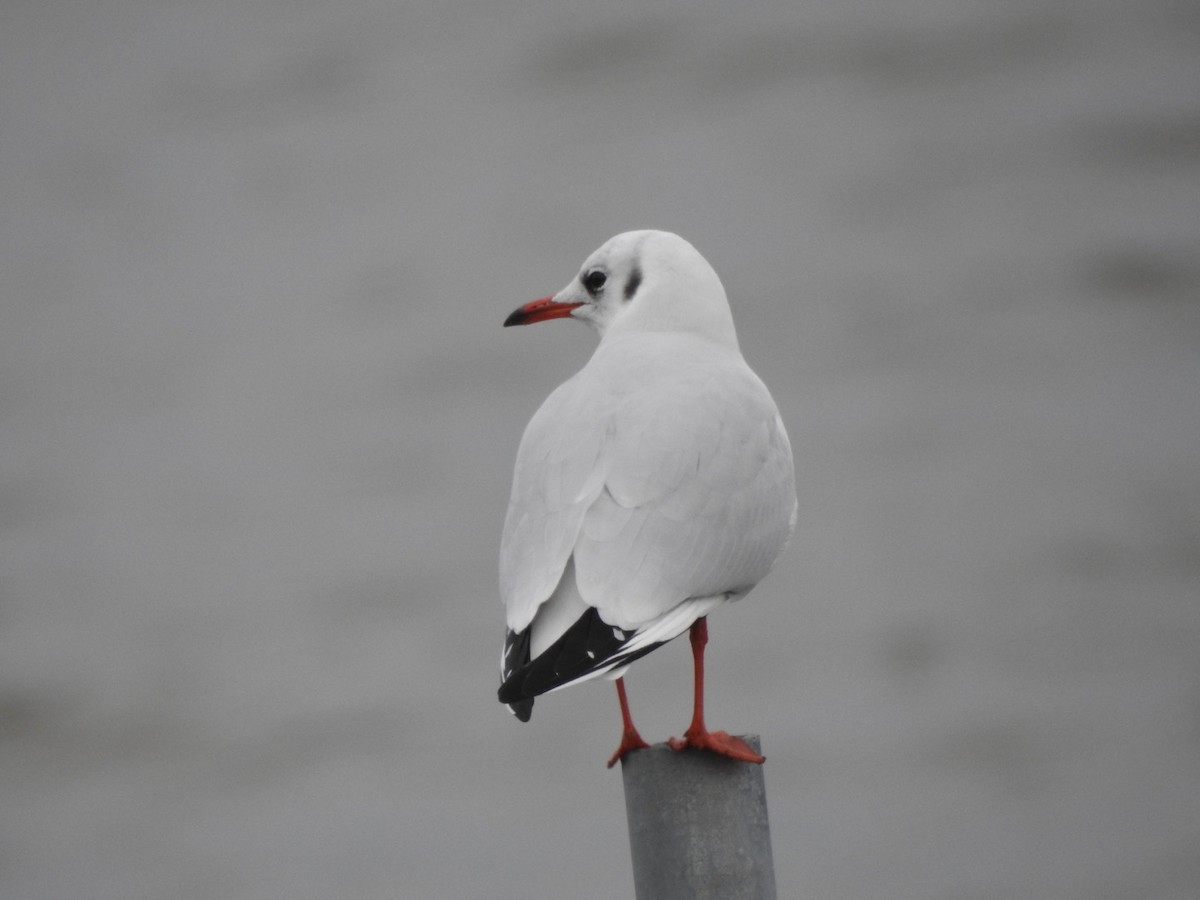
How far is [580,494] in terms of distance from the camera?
2480 mm

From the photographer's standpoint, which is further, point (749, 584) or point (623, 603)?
point (749, 584)

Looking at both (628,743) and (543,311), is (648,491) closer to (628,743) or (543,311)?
(628,743)

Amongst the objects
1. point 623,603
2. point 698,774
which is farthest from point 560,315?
point 698,774

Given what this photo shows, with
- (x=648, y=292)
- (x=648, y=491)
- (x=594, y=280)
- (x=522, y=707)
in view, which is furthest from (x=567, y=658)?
(x=594, y=280)

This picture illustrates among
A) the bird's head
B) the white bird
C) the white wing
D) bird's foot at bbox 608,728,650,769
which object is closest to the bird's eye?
the bird's head

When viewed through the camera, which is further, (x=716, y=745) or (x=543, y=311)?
(x=543, y=311)

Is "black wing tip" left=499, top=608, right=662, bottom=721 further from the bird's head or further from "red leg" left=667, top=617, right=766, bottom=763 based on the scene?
the bird's head

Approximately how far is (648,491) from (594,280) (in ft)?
2.73

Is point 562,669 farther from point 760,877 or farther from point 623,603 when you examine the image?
point 760,877

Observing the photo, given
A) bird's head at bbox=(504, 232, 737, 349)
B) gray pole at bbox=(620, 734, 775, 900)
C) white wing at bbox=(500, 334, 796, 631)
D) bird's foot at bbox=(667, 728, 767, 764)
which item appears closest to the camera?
gray pole at bbox=(620, 734, 775, 900)

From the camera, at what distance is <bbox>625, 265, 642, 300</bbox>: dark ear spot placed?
3.14 metres

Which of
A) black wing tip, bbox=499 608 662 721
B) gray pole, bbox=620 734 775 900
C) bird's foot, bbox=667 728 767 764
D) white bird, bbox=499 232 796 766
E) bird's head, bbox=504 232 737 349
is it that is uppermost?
bird's head, bbox=504 232 737 349

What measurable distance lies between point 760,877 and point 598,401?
2.75ft

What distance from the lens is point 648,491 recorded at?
8.10 ft
